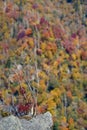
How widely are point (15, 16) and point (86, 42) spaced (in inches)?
836

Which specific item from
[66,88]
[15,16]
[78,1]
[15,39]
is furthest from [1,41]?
[78,1]

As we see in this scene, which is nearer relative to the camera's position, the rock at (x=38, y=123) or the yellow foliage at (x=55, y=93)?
the rock at (x=38, y=123)

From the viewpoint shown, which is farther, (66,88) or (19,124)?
(66,88)

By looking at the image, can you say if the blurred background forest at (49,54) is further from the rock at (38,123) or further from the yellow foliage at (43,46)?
the rock at (38,123)

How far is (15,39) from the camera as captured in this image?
11588 cm

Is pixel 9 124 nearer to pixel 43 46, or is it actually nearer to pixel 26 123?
pixel 26 123

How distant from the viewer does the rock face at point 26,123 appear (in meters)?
19.4

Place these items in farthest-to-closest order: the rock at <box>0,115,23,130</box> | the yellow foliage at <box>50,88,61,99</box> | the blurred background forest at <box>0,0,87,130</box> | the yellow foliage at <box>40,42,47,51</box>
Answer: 1. the yellow foliage at <box>40,42,47,51</box>
2. the yellow foliage at <box>50,88,61,99</box>
3. the blurred background forest at <box>0,0,87,130</box>
4. the rock at <box>0,115,23,130</box>

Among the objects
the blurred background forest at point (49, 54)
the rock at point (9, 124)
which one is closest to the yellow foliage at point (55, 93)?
the blurred background forest at point (49, 54)

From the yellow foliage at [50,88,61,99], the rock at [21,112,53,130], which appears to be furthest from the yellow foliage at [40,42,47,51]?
the rock at [21,112,53,130]

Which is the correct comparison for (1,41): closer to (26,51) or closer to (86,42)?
(26,51)

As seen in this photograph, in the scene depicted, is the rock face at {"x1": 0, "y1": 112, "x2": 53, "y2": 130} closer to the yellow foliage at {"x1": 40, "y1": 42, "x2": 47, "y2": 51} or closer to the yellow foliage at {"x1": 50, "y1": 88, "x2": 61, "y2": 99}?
the yellow foliage at {"x1": 50, "y1": 88, "x2": 61, "y2": 99}

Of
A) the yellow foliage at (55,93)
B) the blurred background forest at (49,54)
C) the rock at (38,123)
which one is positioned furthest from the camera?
the yellow foliage at (55,93)

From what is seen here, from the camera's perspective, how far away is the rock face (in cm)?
1936
